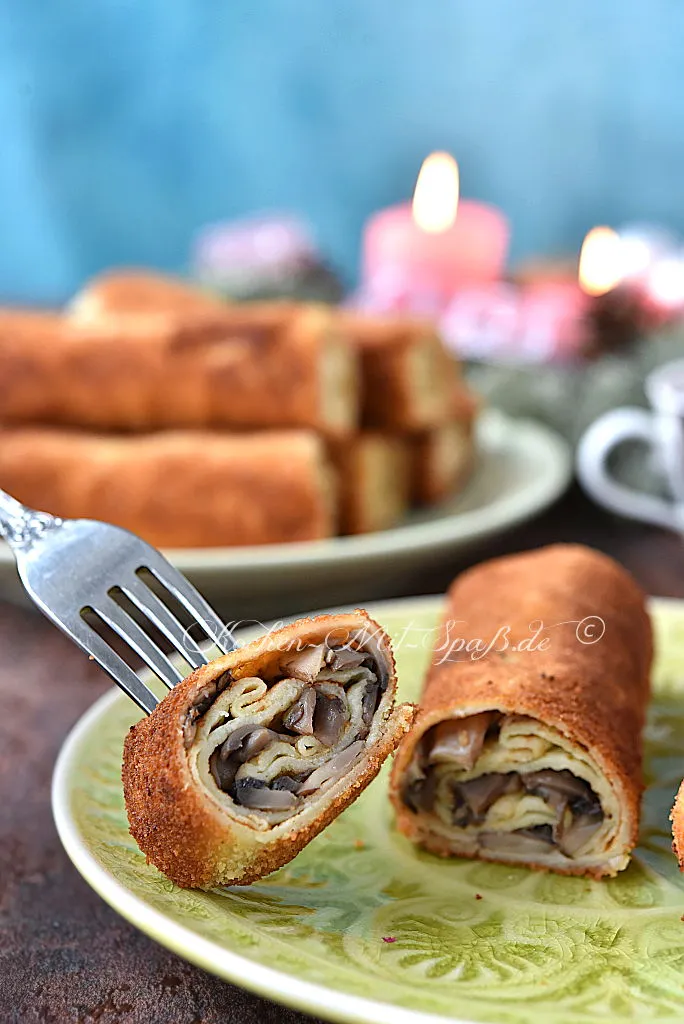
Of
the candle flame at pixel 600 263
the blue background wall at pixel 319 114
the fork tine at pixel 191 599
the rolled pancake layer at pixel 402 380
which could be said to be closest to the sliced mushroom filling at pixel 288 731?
the fork tine at pixel 191 599

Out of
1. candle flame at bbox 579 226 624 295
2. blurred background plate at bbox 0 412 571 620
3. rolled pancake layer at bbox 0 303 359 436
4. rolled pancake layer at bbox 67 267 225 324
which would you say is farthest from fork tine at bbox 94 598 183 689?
candle flame at bbox 579 226 624 295

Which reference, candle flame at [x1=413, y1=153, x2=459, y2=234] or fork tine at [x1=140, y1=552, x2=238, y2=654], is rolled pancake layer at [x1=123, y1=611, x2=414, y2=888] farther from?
candle flame at [x1=413, y1=153, x2=459, y2=234]

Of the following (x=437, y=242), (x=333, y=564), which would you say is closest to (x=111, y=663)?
(x=333, y=564)

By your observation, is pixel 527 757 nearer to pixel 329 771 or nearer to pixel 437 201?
pixel 329 771

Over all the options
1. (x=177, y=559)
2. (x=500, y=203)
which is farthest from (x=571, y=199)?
(x=177, y=559)

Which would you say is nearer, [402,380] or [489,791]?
[489,791]

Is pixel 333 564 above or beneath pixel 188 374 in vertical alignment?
beneath

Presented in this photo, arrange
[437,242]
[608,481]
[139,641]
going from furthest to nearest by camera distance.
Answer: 1. [437,242]
2. [608,481]
3. [139,641]
